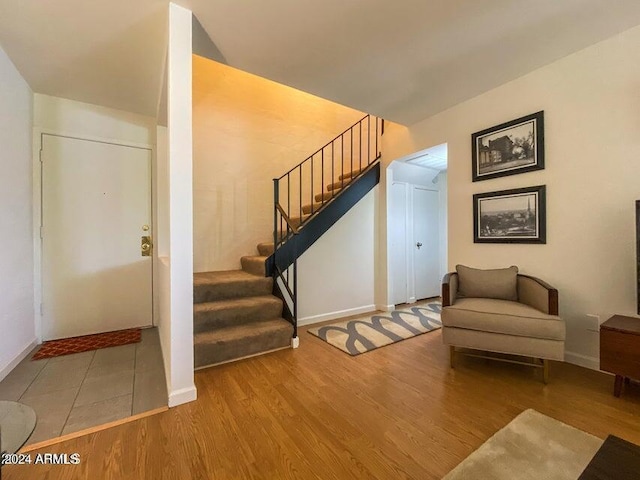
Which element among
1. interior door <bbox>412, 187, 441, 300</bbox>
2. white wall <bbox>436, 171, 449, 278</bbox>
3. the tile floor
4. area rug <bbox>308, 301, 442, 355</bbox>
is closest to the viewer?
the tile floor

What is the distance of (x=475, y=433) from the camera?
1455mm

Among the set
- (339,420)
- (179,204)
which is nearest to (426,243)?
(339,420)

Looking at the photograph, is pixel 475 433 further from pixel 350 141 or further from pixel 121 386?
pixel 350 141

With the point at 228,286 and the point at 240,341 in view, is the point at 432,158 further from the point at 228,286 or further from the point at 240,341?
the point at 240,341

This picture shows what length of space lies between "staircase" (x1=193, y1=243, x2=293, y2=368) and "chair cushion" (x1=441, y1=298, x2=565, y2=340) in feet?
4.93

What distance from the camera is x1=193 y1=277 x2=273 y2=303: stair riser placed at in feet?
8.40

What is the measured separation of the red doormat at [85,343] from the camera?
243cm

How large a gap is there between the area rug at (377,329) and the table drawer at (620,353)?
1476mm

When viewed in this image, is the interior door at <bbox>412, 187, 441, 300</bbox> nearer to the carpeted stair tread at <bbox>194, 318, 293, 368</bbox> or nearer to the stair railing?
the stair railing

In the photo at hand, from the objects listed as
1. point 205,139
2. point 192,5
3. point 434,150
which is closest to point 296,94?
point 205,139

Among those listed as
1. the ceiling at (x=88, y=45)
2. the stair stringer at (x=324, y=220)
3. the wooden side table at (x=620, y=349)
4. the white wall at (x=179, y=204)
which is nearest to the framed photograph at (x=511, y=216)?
the wooden side table at (x=620, y=349)

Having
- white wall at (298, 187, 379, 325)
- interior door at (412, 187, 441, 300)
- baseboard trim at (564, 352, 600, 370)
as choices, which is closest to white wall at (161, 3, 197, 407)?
white wall at (298, 187, 379, 325)

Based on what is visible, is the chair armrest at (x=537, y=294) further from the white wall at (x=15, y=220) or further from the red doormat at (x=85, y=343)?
the white wall at (x=15, y=220)

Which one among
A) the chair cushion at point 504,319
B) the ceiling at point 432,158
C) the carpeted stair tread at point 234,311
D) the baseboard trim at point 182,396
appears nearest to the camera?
the baseboard trim at point 182,396
